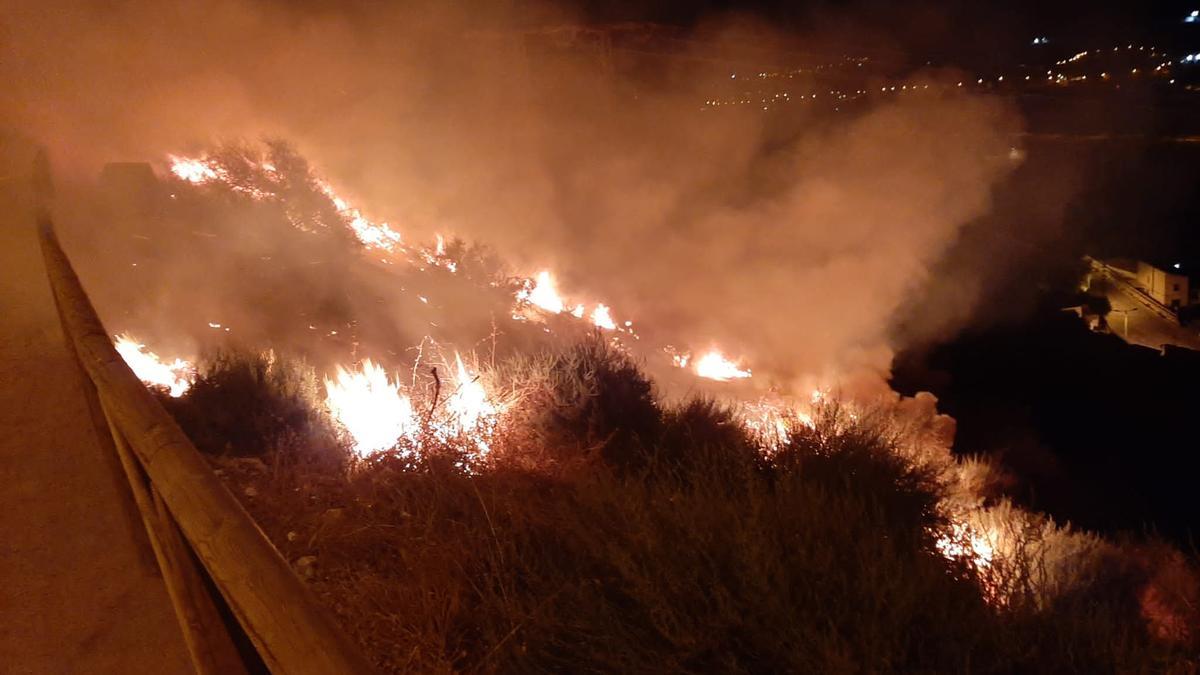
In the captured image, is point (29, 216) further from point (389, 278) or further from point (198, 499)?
point (198, 499)

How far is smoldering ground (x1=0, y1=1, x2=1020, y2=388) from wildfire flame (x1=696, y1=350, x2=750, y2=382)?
16.7 inches

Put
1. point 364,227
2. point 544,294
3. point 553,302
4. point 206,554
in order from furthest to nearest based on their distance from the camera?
point 544,294
point 553,302
point 364,227
point 206,554

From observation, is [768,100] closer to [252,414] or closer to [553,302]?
[553,302]

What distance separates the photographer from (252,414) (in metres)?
4.87

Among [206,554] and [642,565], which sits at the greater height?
[642,565]

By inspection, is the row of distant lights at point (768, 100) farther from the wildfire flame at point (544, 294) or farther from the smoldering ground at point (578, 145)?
the wildfire flame at point (544, 294)

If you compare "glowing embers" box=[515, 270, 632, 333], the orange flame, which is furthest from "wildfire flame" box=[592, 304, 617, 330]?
the orange flame

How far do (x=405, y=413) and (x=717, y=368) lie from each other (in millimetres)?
8013

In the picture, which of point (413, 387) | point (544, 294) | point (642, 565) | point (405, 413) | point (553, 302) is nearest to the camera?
point (642, 565)

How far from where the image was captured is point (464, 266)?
11555 mm

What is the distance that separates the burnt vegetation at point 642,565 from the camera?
7.63 feet

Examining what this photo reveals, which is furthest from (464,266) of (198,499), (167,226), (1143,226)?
(1143,226)

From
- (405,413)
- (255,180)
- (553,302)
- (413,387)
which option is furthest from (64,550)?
(553,302)

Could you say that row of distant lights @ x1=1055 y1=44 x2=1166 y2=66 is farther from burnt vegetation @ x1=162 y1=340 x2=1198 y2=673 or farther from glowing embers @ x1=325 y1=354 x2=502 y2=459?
burnt vegetation @ x1=162 y1=340 x2=1198 y2=673
